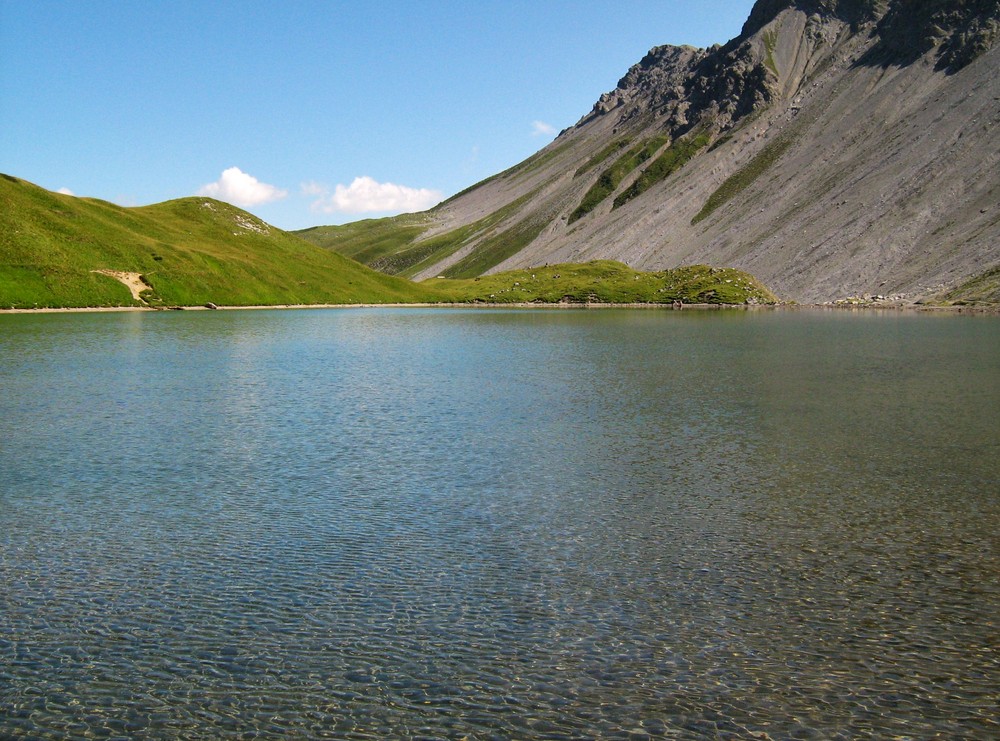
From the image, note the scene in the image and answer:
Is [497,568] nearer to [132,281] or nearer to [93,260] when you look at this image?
[132,281]

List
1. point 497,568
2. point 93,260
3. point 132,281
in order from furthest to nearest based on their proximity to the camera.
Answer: point 132,281 < point 93,260 < point 497,568

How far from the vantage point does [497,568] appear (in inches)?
749

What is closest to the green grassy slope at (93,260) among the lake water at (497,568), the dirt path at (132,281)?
the dirt path at (132,281)

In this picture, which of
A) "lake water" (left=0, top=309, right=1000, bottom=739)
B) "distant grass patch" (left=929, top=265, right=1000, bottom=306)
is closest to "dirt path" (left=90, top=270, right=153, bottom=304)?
"lake water" (left=0, top=309, right=1000, bottom=739)

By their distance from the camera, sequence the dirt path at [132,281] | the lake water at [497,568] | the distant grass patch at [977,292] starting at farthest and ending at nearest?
the distant grass patch at [977,292] < the dirt path at [132,281] < the lake water at [497,568]

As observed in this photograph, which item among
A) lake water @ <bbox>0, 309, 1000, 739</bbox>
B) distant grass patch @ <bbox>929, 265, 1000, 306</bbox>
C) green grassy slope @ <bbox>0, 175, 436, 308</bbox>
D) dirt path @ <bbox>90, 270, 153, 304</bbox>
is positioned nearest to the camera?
lake water @ <bbox>0, 309, 1000, 739</bbox>

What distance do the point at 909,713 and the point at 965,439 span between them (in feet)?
83.9

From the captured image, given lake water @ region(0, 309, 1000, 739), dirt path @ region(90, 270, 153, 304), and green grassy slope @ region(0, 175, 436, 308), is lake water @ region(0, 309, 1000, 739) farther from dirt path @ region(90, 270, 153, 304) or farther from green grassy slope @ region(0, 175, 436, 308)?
dirt path @ region(90, 270, 153, 304)

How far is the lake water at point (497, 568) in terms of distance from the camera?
12969 mm

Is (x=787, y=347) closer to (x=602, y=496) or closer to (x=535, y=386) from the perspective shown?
(x=535, y=386)

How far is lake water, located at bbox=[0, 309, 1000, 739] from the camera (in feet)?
42.5

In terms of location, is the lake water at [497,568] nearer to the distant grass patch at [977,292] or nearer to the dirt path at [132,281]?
the dirt path at [132,281]

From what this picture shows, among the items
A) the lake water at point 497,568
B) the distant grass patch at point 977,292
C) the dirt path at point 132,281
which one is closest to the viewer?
the lake water at point 497,568

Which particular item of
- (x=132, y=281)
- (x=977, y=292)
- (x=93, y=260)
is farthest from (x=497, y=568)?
(x=977, y=292)
